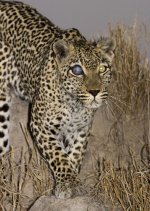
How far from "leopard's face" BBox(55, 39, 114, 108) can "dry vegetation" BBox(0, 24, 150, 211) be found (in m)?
0.50

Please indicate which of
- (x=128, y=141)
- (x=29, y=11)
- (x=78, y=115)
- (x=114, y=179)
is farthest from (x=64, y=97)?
(x=128, y=141)

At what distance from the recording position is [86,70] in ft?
22.1

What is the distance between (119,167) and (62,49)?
1741 millimetres

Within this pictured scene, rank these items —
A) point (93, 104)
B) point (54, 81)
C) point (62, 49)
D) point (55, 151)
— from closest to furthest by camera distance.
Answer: point (93, 104) → point (62, 49) → point (54, 81) → point (55, 151)

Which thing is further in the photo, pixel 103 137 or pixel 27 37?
pixel 103 137

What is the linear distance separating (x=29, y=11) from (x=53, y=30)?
45cm

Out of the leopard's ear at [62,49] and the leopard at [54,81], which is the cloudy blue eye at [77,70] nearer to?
the leopard at [54,81]

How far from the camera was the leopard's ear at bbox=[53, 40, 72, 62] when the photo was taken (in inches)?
270

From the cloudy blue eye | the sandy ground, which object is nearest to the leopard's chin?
the cloudy blue eye

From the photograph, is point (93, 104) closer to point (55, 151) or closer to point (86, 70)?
point (86, 70)

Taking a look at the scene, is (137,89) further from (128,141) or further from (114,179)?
(114,179)

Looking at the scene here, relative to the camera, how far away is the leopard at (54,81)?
6.78m

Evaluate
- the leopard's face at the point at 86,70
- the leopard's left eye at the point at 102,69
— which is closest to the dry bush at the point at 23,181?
the leopard's face at the point at 86,70

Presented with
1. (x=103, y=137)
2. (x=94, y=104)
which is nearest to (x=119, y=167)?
(x=103, y=137)
